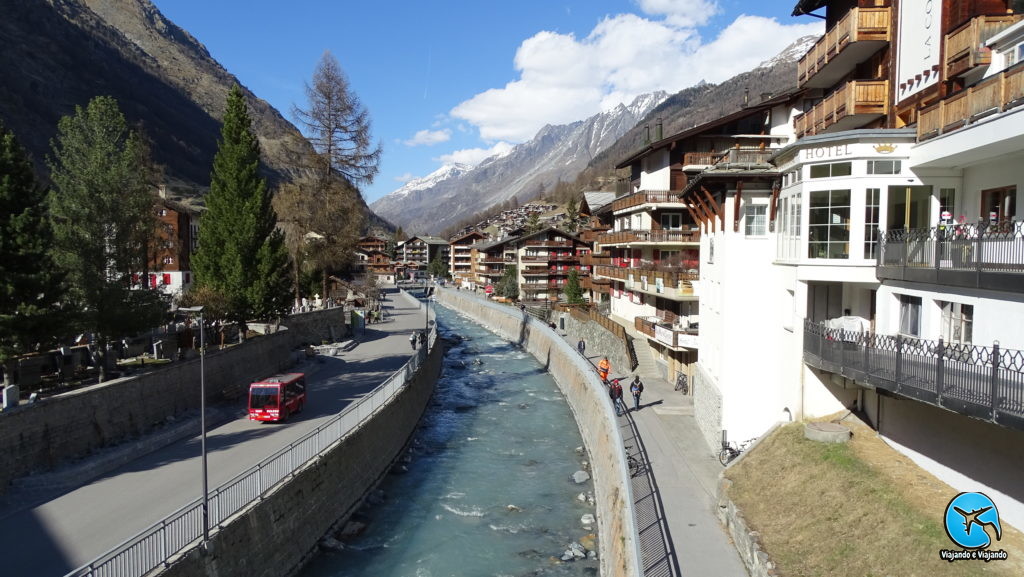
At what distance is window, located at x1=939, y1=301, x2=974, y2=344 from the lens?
42.1ft

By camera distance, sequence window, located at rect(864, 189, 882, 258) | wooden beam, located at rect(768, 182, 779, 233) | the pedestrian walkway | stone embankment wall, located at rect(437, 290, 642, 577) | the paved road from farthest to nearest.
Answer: wooden beam, located at rect(768, 182, 779, 233)
window, located at rect(864, 189, 882, 258)
stone embankment wall, located at rect(437, 290, 642, 577)
the pedestrian walkway
the paved road

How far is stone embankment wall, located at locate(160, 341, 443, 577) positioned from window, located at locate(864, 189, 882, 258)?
56.7ft

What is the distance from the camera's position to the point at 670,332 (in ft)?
105

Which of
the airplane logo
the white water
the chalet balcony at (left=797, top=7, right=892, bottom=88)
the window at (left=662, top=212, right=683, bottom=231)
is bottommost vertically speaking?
the white water

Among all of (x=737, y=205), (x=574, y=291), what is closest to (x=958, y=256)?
(x=737, y=205)

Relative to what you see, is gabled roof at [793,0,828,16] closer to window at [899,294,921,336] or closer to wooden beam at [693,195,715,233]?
wooden beam at [693,195,715,233]

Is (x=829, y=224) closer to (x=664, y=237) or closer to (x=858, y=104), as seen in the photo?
(x=858, y=104)

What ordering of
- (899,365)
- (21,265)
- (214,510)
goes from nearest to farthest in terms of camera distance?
(899,365), (214,510), (21,265)

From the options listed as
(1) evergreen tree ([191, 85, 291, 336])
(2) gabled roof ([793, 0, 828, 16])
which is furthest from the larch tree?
(2) gabled roof ([793, 0, 828, 16])

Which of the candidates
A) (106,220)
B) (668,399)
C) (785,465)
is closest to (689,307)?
(668,399)

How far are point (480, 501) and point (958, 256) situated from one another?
16846 millimetres

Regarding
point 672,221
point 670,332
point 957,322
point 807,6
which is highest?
point 807,6

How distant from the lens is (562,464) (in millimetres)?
26438

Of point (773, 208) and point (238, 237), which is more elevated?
point (773, 208)
